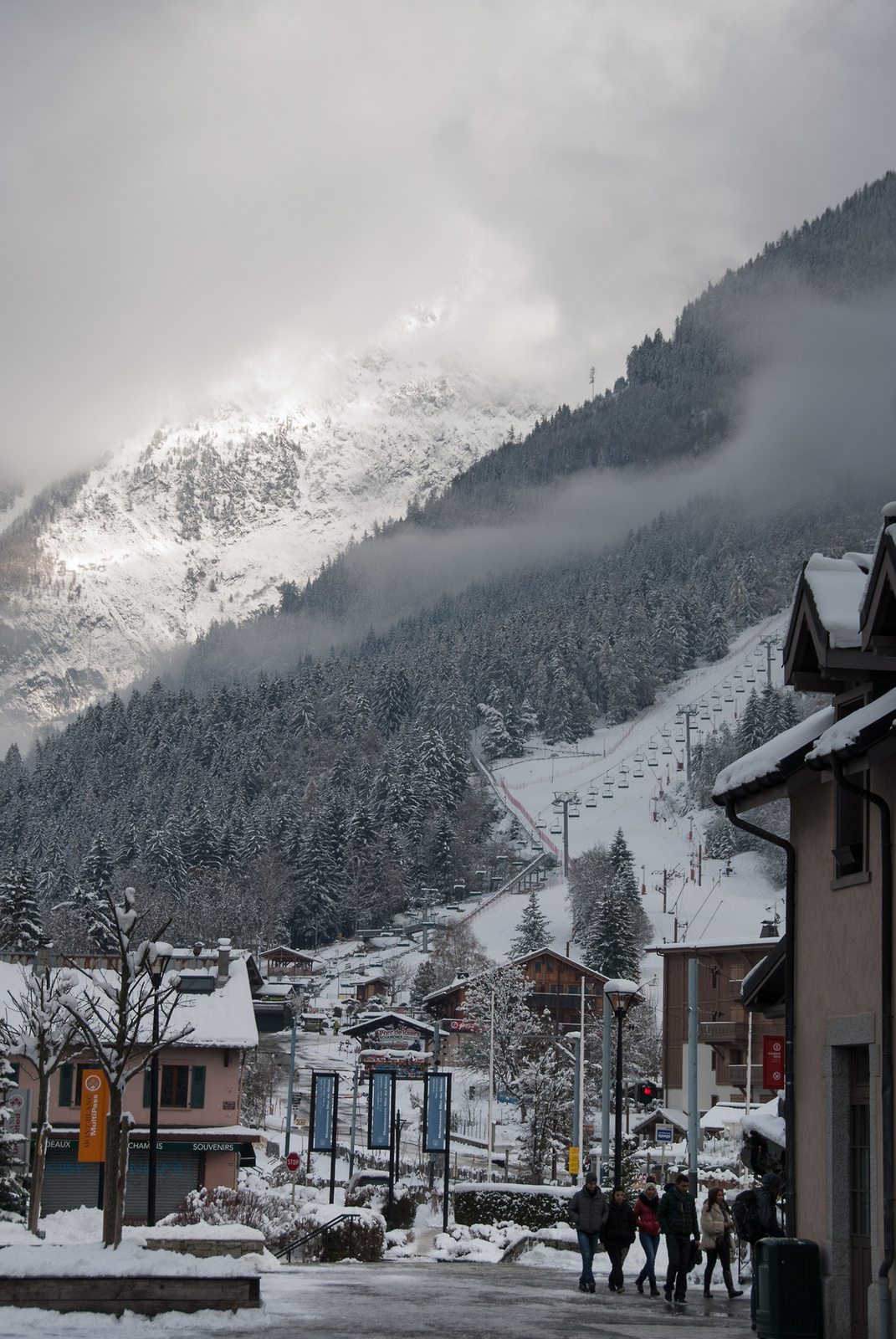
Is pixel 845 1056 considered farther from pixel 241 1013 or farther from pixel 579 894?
pixel 579 894

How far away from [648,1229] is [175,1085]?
29107mm

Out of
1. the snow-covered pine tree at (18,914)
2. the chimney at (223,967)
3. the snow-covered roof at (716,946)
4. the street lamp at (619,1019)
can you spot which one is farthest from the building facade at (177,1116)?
the snow-covered pine tree at (18,914)

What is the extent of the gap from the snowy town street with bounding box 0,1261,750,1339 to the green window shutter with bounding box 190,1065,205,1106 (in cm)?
2485

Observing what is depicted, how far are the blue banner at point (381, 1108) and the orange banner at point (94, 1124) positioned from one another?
36.9 feet

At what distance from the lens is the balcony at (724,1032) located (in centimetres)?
7100

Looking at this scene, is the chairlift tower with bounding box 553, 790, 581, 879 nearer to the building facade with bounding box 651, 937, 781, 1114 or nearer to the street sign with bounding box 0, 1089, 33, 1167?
the building facade with bounding box 651, 937, 781, 1114

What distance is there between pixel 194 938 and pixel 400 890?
3781cm

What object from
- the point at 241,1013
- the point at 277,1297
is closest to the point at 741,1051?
the point at 241,1013

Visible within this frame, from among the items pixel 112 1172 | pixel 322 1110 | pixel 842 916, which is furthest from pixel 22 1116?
pixel 842 916

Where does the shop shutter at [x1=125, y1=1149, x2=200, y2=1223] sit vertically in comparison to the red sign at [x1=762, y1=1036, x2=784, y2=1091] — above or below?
below

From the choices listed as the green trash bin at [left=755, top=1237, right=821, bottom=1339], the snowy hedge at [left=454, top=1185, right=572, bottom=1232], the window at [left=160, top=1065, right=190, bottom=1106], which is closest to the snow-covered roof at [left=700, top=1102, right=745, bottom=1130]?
the window at [left=160, top=1065, right=190, bottom=1106]

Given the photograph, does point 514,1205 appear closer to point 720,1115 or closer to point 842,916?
point 842,916

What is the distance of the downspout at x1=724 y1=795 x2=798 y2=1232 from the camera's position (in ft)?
49.8

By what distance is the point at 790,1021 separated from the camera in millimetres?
15727
